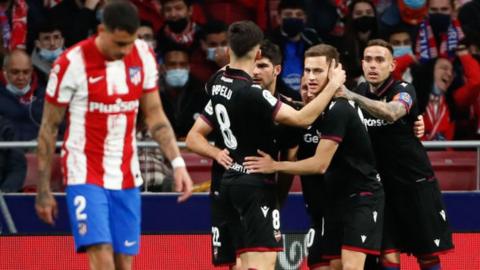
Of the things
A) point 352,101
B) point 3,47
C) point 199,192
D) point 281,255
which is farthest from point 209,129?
point 3,47

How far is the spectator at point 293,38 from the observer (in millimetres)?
14352

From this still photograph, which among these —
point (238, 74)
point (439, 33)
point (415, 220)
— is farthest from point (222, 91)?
point (439, 33)

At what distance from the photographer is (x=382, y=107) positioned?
1059 cm

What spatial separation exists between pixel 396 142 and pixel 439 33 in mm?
4041

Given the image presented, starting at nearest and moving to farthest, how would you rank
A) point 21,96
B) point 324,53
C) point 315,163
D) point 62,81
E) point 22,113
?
point 62,81 < point 315,163 < point 324,53 < point 22,113 < point 21,96

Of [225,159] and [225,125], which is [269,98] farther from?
[225,159]

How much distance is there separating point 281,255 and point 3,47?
4302 millimetres

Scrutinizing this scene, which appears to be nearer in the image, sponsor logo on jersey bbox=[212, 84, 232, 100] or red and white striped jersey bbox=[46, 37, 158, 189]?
red and white striped jersey bbox=[46, 37, 158, 189]

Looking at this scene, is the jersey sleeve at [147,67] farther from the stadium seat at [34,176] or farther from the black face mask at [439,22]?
the black face mask at [439,22]

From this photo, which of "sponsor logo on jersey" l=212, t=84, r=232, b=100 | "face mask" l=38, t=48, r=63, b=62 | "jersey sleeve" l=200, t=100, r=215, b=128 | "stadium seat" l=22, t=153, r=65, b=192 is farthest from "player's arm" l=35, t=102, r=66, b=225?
"face mask" l=38, t=48, r=63, b=62

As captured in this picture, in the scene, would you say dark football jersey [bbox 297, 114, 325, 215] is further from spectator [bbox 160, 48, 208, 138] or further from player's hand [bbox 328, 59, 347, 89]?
spectator [bbox 160, 48, 208, 138]

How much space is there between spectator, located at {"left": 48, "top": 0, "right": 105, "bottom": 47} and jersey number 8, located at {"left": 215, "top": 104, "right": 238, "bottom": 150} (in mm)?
4977

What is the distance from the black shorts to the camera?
1041cm

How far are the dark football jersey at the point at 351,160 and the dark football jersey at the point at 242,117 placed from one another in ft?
1.99
